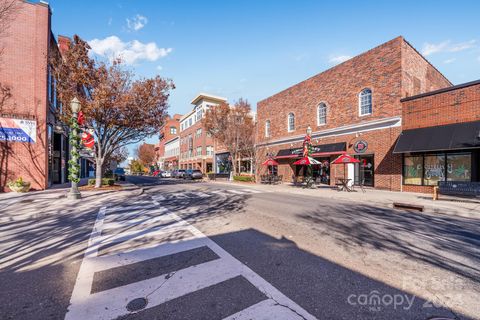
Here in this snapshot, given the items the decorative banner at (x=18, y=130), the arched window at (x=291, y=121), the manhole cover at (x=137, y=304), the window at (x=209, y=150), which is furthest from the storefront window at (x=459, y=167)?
the window at (x=209, y=150)

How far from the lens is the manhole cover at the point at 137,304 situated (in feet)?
8.94

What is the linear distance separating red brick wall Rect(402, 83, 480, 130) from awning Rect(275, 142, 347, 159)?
4.78 m

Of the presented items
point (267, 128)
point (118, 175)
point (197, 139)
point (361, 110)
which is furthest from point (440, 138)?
point (197, 139)

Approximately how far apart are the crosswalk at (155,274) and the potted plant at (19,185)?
11902mm

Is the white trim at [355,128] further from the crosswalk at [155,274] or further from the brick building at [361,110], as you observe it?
the crosswalk at [155,274]

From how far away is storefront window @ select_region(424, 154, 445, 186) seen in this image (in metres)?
13.9

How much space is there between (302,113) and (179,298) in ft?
76.2

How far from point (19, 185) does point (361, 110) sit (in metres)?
24.3

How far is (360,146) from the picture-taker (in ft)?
59.0

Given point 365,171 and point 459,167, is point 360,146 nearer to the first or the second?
point 365,171

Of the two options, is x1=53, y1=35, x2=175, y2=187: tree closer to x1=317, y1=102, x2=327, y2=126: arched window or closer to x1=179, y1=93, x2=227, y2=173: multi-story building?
x1=317, y1=102, x2=327, y2=126: arched window

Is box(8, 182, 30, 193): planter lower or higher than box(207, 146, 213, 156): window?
lower

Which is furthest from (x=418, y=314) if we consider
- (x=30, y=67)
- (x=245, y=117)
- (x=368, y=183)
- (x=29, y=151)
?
(x=245, y=117)

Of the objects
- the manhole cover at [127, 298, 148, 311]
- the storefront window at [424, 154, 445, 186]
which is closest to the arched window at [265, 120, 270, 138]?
the storefront window at [424, 154, 445, 186]
